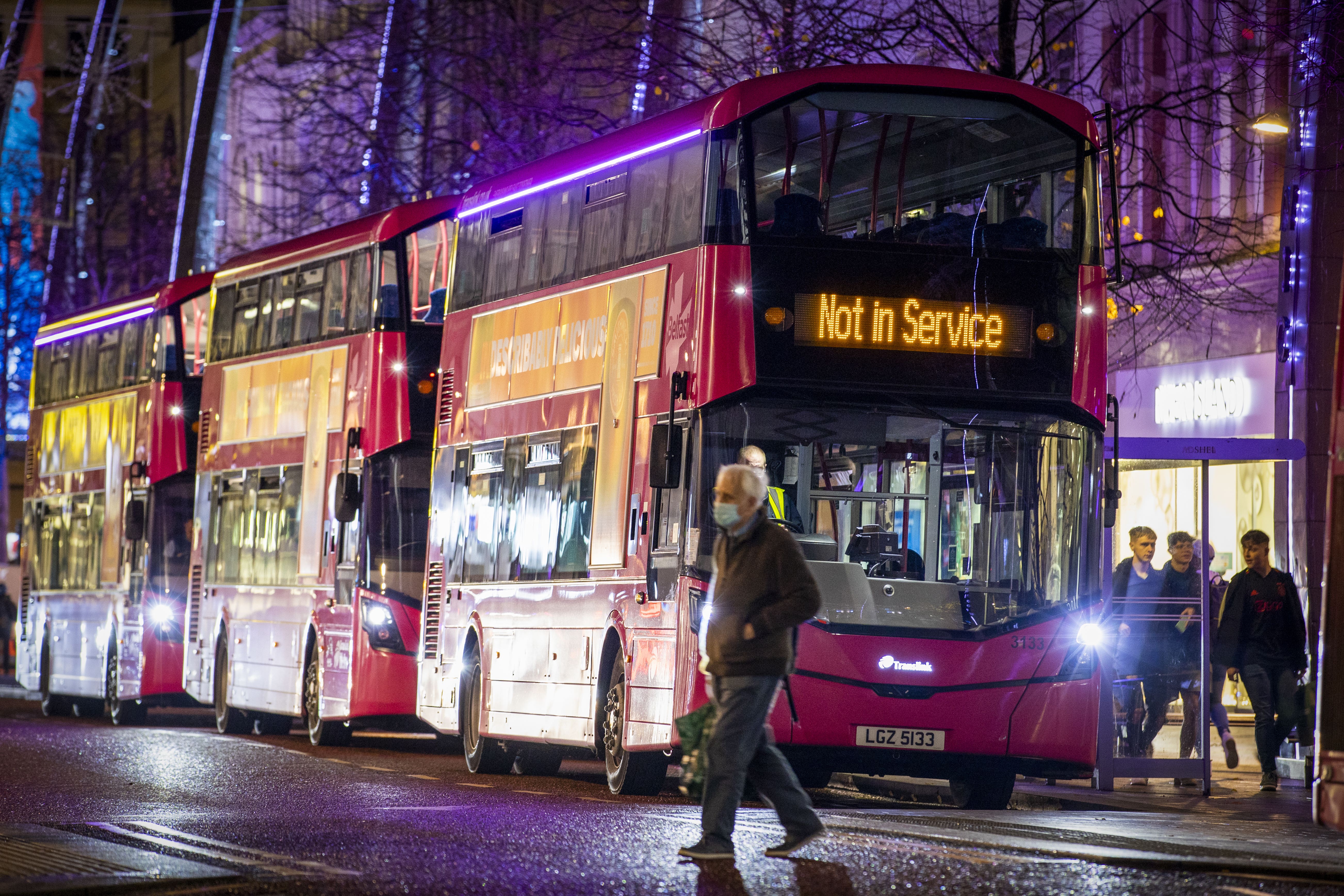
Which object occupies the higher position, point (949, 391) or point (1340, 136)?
point (1340, 136)

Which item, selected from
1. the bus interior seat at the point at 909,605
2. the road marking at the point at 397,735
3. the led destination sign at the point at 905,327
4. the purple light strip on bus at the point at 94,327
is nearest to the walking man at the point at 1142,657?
the bus interior seat at the point at 909,605

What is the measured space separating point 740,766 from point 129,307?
19.7 meters

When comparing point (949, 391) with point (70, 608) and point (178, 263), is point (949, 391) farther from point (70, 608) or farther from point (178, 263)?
point (178, 263)

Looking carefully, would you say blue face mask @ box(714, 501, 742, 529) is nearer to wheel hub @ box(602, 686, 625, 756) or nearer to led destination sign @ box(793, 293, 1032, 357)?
led destination sign @ box(793, 293, 1032, 357)

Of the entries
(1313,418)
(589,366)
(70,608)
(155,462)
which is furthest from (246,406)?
(1313,418)

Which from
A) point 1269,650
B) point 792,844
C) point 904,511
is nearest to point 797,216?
point 904,511

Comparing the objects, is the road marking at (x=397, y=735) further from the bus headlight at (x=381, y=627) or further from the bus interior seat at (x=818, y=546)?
the bus interior seat at (x=818, y=546)

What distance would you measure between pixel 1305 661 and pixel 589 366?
577cm

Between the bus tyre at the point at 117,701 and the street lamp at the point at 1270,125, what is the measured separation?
1422 cm

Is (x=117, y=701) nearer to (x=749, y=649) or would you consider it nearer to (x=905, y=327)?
(x=905, y=327)

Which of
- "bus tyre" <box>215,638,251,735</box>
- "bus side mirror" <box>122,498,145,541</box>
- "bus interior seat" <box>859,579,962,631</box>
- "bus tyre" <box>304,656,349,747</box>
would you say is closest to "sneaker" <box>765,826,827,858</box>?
"bus interior seat" <box>859,579,962,631</box>

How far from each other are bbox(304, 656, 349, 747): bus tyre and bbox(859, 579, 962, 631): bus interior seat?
861cm

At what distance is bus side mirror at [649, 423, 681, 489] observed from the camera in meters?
13.5

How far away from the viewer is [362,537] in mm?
20578
